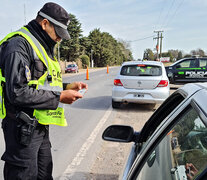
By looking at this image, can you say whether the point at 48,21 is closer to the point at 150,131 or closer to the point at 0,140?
the point at 150,131

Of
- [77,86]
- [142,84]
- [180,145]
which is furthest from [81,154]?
[142,84]

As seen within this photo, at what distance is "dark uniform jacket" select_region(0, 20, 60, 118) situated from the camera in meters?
1.56

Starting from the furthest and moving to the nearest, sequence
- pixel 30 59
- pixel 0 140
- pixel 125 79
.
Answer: pixel 125 79 < pixel 0 140 < pixel 30 59

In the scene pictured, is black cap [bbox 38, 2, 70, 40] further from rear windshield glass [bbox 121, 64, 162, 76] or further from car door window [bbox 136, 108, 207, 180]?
rear windshield glass [bbox 121, 64, 162, 76]

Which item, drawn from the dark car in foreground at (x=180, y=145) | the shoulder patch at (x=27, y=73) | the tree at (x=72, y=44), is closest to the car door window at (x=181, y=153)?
the dark car in foreground at (x=180, y=145)

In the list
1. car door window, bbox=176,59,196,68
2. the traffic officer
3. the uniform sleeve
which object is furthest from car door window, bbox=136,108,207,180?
car door window, bbox=176,59,196,68

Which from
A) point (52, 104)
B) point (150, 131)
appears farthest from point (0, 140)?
point (150, 131)

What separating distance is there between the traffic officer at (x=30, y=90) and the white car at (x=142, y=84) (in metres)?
4.89

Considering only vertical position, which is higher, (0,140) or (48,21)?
(48,21)

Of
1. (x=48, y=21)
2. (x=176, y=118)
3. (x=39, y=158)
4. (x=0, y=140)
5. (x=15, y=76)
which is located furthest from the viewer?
(x=0, y=140)

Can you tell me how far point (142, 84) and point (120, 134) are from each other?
4.88 m

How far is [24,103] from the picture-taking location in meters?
1.61

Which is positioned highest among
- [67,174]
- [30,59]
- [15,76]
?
[30,59]

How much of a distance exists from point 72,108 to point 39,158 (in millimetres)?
5441
